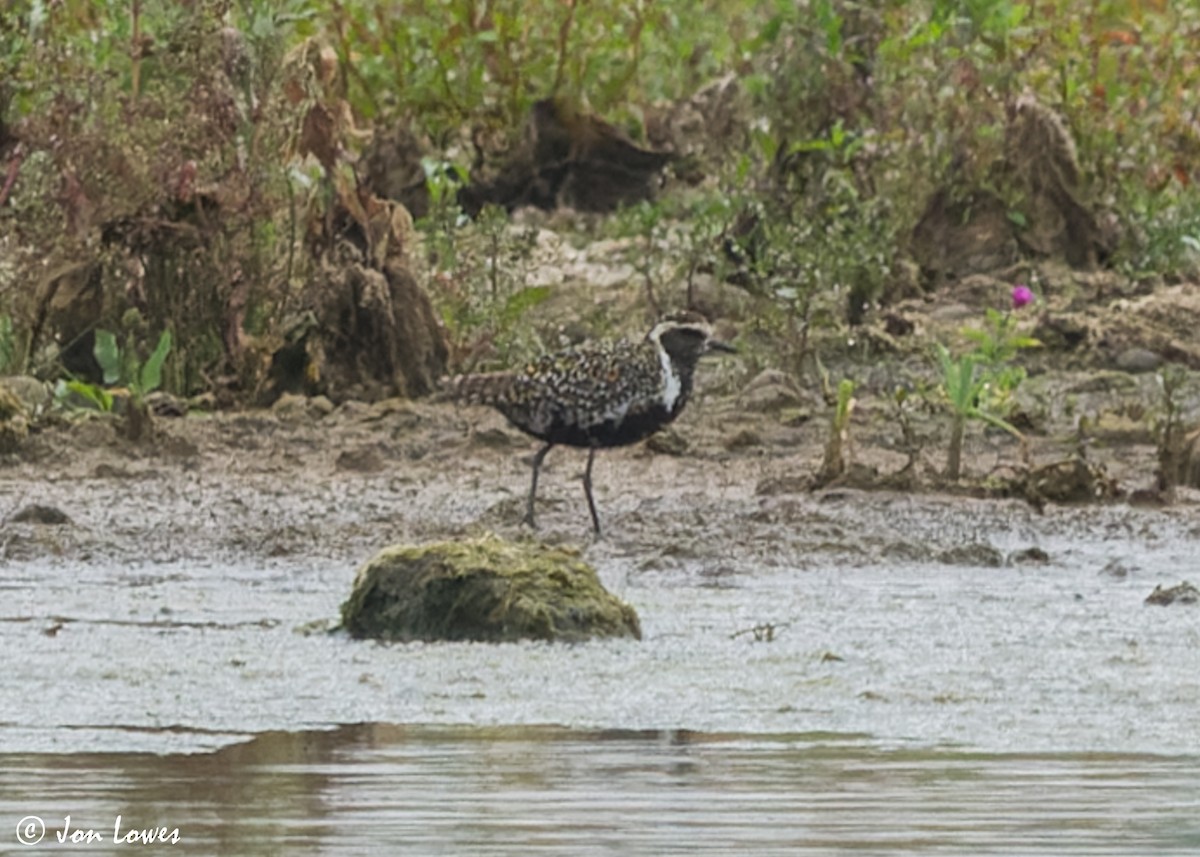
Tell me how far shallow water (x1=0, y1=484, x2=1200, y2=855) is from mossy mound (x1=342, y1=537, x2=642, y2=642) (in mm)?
91

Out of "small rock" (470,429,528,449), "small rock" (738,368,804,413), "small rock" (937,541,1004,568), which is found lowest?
"small rock" (937,541,1004,568)

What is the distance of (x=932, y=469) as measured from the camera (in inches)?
395

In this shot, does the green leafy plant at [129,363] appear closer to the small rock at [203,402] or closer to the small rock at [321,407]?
the small rock at [203,402]

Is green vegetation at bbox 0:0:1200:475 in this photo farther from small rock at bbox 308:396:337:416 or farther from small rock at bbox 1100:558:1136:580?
small rock at bbox 1100:558:1136:580

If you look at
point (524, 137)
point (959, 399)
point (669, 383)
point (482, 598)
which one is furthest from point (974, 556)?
point (524, 137)

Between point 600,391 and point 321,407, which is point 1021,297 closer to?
point 321,407

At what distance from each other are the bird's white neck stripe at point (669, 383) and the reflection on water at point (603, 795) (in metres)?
3.38

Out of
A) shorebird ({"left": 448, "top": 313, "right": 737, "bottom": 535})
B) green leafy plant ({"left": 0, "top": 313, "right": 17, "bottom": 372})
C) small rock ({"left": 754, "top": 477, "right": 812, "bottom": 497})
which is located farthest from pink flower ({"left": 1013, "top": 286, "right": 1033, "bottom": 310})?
green leafy plant ({"left": 0, "top": 313, "right": 17, "bottom": 372})

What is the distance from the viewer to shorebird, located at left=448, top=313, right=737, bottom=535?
30.5 ft

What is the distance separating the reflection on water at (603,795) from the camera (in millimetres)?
4754

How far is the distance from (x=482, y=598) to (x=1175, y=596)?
6.19ft

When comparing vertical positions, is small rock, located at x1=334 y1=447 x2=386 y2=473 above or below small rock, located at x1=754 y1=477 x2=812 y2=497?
below

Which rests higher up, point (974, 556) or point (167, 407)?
point (167, 407)

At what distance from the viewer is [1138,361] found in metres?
12.2
